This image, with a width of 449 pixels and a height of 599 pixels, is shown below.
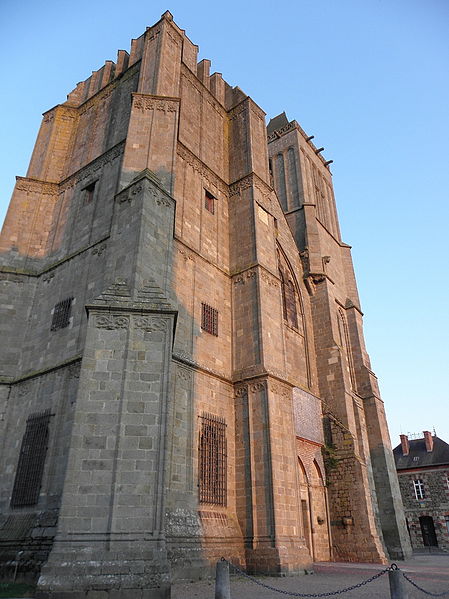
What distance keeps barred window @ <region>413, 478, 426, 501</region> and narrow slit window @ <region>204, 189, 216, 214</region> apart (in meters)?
38.7

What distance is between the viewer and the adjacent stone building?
40906 millimetres

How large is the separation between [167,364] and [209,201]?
34.1ft

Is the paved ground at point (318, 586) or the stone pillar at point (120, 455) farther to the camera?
the paved ground at point (318, 586)

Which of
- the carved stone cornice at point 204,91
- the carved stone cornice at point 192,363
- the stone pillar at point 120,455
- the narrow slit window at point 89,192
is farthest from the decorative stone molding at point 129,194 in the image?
A: the carved stone cornice at point 204,91

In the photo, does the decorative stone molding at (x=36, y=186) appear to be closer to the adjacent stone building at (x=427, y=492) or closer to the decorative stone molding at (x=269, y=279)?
the decorative stone molding at (x=269, y=279)

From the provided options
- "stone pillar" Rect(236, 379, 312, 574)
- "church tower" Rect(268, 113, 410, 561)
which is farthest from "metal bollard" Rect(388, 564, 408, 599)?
"church tower" Rect(268, 113, 410, 561)

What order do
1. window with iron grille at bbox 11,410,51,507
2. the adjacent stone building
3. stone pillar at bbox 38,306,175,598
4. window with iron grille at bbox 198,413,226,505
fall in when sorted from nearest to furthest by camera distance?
stone pillar at bbox 38,306,175,598, window with iron grille at bbox 11,410,51,507, window with iron grille at bbox 198,413,226,505, the adjacent stone building

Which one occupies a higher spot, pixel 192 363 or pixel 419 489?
pixel 192 363

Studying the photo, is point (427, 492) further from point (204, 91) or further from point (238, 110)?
point (204, 91)

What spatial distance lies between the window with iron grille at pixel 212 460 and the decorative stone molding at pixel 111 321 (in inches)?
191

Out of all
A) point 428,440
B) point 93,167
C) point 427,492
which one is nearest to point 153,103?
point 93,167

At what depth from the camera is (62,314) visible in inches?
571

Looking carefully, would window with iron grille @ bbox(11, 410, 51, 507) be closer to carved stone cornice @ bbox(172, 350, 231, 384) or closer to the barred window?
carved stone cornice @ bbox(172, 350, 231, 384)

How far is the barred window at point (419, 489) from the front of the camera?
4300cm
